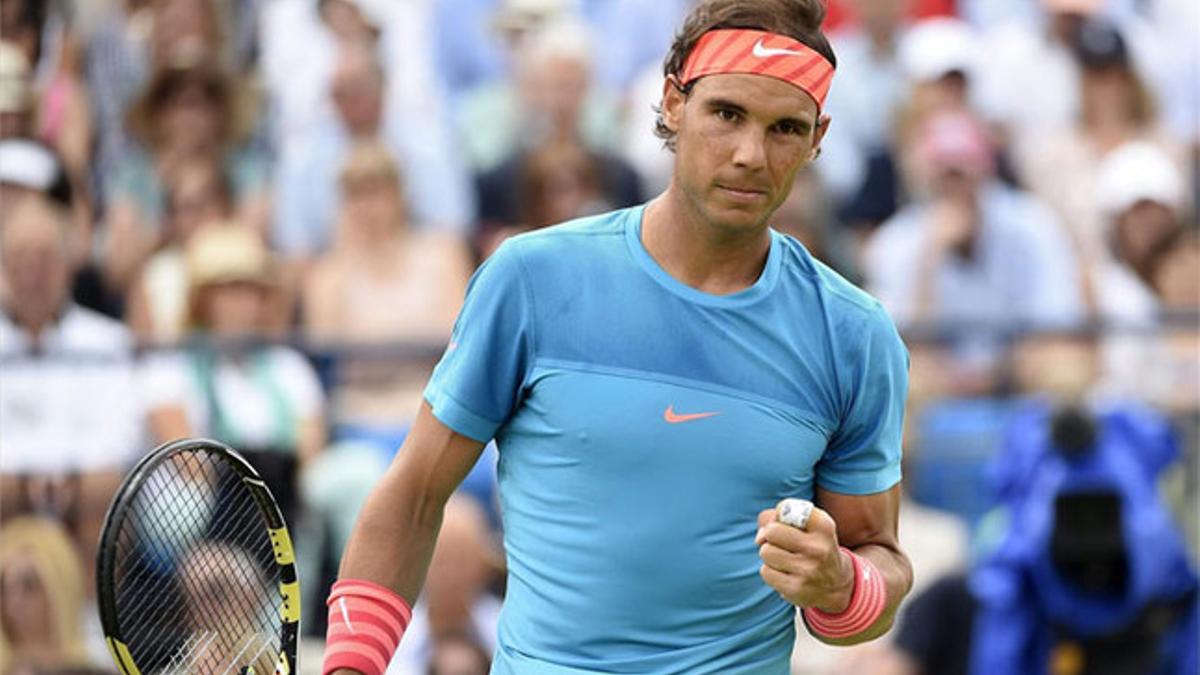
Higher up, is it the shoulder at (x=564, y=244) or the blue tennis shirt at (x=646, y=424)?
the shoulder at (x=564, y=244)

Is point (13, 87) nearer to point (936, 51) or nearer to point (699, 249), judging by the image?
point (936, 51)

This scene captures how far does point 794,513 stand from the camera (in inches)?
147

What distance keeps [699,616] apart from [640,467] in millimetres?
286

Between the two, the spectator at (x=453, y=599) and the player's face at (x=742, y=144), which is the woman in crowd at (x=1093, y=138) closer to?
the spectator at (x=453, y=599)

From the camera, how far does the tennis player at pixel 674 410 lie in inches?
162

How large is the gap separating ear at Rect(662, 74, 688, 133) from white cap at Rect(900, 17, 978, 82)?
7096 millimetres

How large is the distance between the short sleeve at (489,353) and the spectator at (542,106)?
648cm

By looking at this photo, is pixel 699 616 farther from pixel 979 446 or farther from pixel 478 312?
pixel 979 446

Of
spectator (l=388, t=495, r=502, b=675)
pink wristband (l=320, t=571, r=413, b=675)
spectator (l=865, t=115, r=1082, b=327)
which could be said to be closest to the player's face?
pink wristband (l=320, t=571, r=413, b=675)

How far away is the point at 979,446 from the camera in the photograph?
9023 millimetres

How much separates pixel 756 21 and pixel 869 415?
2.44 ft

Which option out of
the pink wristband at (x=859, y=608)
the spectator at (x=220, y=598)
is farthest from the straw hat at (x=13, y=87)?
the pink wristband at (x=859, y=608)

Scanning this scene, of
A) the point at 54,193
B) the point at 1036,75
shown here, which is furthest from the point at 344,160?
the point at 1036,75

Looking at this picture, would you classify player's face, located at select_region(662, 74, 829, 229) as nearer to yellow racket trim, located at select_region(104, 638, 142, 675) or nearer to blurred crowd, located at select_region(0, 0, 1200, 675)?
yellow racket trim, located at select_region(104, 638, 142, 675)
